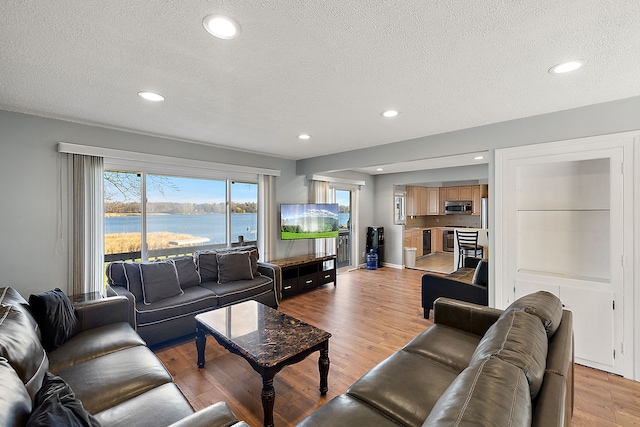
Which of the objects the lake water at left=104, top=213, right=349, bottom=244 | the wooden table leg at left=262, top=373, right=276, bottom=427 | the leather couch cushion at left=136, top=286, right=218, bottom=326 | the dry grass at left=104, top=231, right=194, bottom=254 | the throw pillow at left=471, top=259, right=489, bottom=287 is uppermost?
the lake water at left=104, top=213, right=349, bottom=244

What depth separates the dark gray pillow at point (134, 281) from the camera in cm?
295

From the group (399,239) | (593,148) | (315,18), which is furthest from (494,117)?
Result: (399,239)

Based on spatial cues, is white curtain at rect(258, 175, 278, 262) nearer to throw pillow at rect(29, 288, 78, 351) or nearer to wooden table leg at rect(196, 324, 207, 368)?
wooden table leg at rect(196, 324, 207, 368)

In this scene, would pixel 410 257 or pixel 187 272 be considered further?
pixel 410 257

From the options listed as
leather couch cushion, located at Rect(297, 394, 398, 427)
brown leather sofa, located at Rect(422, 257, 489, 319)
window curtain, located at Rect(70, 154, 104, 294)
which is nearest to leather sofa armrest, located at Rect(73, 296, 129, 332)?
window curtain, located at Rect(70, 154, 104, 294)

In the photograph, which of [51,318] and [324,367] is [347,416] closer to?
[324,367]

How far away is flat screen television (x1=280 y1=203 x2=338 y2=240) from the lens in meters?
4.95

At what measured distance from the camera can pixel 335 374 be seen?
8.01ft

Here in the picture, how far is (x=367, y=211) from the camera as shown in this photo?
283 inches

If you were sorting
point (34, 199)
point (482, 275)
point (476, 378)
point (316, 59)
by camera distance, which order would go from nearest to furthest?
point (476, 378) < point (316, 59) < point (34, 199) < point (482, 275)

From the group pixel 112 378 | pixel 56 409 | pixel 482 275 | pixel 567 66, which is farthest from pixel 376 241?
pixel 56 409

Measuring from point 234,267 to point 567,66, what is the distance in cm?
377

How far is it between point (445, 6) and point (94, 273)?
3.91m

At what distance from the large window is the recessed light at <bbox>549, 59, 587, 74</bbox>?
156 inches
